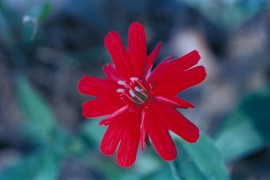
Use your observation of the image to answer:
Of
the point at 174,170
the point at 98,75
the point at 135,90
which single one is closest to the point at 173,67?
the point at 135,90

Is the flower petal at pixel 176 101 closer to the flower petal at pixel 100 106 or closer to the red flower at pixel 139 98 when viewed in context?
the red flower at pixel 139 98

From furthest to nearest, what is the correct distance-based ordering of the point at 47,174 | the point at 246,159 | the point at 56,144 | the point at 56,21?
the point at 56,21 → the point at 246,159 → the point at 56,144 → the point at 47,174

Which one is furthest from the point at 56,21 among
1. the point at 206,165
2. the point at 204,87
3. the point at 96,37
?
the point at 206,165

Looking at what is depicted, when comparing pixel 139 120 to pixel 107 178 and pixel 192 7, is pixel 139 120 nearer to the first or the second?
pixel 107 178

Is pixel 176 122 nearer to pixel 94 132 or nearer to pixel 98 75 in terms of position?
pixel 94 132

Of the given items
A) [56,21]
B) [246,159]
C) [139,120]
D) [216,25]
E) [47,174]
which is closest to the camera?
[139,120]

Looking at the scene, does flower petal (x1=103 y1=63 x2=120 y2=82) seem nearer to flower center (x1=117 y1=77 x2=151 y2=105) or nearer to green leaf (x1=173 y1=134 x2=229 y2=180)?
flower center (x1=117 y1=77 x2=151 y2=105)

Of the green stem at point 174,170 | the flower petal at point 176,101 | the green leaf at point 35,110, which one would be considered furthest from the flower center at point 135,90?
the green leaf at point 35,110

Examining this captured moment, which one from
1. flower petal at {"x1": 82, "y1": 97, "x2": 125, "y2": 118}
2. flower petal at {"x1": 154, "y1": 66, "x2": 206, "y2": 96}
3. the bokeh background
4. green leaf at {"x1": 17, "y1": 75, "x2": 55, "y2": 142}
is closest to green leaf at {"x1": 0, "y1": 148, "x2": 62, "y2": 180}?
the bokeh background
